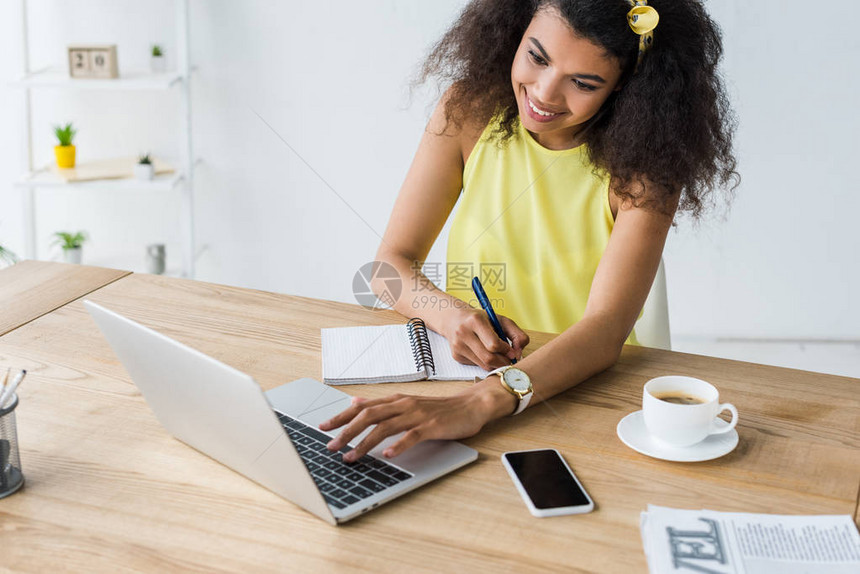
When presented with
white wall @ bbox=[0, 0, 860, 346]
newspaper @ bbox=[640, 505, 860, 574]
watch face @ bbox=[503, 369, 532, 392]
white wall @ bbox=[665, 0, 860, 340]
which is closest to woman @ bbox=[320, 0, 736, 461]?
watch face @ bbox=[503, 369, 532, 392]

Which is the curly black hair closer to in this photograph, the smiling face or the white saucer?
the smiling face

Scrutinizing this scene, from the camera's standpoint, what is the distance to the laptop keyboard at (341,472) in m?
0.89

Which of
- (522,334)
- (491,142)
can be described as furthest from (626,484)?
(491,142)

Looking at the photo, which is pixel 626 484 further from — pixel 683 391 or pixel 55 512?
pixel 55 512

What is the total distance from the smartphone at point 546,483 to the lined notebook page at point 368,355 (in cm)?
26

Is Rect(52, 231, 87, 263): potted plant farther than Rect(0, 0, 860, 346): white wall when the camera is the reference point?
Yes

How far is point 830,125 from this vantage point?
8.63ft

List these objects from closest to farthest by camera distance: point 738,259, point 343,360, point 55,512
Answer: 1. point 55,512
2. point 343,360
3. point 738,259

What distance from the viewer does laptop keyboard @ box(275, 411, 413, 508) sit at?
0.89 meters

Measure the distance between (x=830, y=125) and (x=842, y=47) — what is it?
0.23m

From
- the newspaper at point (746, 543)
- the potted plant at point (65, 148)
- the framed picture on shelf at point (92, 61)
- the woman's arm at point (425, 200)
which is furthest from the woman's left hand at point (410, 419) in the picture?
the potted plant at point (65, 148)

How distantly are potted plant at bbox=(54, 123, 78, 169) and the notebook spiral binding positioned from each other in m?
1.81

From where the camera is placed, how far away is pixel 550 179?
1609 mm

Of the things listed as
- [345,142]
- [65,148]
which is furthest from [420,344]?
[65,148]
